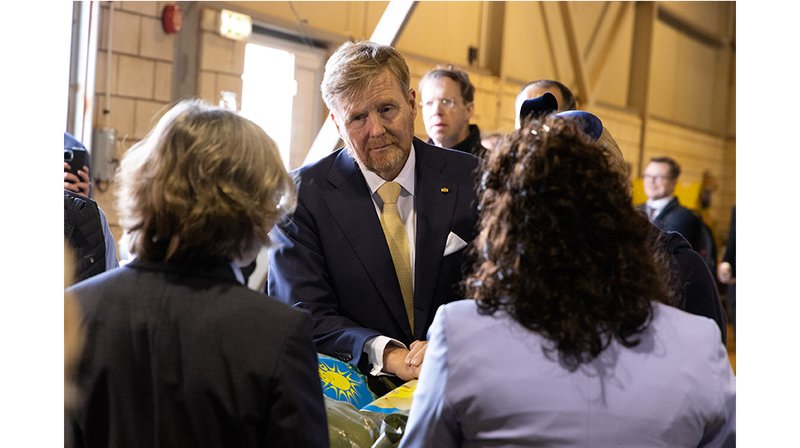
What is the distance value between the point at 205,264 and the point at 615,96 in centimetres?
1222

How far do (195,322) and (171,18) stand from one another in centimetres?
518

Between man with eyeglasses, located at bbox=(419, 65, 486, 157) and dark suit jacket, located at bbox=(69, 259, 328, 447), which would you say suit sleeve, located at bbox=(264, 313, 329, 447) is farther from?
man with eyeglasses, located at bbox=(419, 65, 486, 157)

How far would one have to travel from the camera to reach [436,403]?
52.7 inches

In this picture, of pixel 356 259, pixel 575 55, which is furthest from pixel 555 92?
pixel 575 55

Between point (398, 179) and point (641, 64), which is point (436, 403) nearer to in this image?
point (398, 179)

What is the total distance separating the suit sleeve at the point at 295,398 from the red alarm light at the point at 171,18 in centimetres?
517

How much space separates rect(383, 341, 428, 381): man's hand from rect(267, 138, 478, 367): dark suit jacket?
0.25ft

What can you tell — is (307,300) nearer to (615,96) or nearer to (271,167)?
(271,167)

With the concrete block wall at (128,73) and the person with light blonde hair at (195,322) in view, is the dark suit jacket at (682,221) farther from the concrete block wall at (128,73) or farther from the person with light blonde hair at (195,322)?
the person with light blonde hair at (195,322)

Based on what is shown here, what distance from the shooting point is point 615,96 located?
13.0 m

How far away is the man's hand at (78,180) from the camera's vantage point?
110 inches

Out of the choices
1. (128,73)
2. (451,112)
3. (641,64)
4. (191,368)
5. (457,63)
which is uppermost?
(641,64)

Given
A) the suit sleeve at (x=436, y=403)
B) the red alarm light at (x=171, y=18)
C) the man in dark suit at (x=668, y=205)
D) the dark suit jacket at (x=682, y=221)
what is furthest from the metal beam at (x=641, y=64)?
the suit sleeve at (x=436, y=403)

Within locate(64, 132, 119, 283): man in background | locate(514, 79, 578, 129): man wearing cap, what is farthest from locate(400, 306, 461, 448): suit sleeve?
locate(514, 79, 578, 129): man wearing cap
